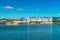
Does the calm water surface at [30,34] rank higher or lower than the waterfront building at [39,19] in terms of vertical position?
lower

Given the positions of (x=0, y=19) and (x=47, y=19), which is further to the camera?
(x=47, y=19)

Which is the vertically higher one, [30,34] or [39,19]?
[39,19]

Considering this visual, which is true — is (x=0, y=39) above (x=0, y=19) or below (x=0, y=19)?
below

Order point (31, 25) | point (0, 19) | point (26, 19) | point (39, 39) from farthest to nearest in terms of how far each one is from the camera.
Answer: point (31, 25) < point (26, 19) < point (0, 19) < point (39, 39)

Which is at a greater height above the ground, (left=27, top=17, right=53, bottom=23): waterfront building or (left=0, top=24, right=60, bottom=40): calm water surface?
(left=27, top=17, right=53, bottom=23): waterfront building

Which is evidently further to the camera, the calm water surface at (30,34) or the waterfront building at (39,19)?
the waterfront building at (39,19)

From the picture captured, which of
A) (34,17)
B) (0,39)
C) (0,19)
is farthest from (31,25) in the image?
(0,39)

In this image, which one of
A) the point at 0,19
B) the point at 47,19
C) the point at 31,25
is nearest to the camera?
the point at 0,19

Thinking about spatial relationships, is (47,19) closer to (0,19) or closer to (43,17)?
(43,17)

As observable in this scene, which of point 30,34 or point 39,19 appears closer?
point 30,34

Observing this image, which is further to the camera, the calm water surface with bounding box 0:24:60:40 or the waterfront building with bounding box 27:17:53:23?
the waterfront building with bounding box 27:17:53:23
